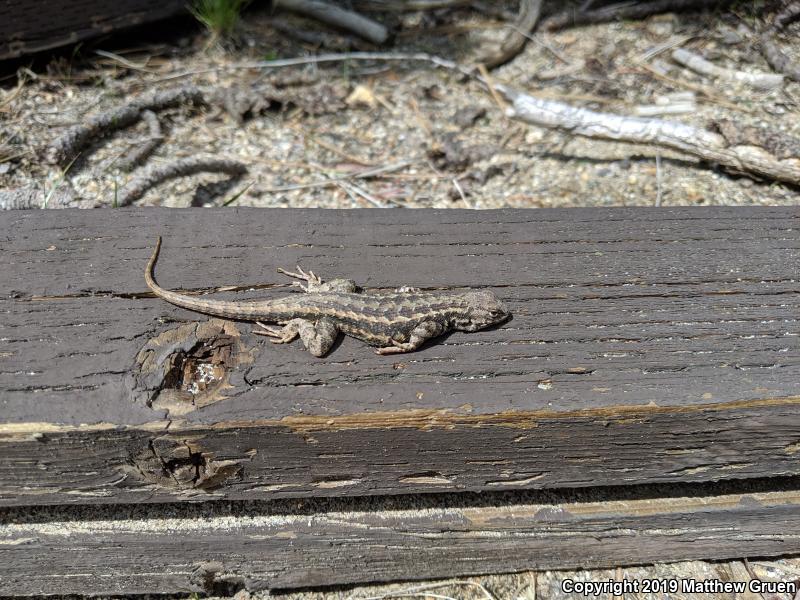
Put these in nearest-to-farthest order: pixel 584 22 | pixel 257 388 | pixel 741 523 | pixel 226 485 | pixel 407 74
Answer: pixel 257 388
pixel 226 485
pixel 741 523
pixel 407 74
pixel 584 22

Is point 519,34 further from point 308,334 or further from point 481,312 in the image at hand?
point 308,334

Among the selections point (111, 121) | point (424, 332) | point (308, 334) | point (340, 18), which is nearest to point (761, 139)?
point (424, 332)

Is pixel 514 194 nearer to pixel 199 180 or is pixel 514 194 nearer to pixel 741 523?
pixel 199 180

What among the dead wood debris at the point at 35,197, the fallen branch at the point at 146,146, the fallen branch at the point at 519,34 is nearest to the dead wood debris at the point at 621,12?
the fallen branch at the point at 519,34

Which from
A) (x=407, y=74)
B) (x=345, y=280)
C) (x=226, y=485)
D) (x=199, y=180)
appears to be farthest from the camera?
(x=407, y=74)

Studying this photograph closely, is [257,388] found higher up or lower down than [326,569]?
higher up

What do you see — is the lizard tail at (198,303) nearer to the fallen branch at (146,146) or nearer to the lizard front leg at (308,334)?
the lizard front leg at (308,334)

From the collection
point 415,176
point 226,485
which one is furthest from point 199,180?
point 226,485
